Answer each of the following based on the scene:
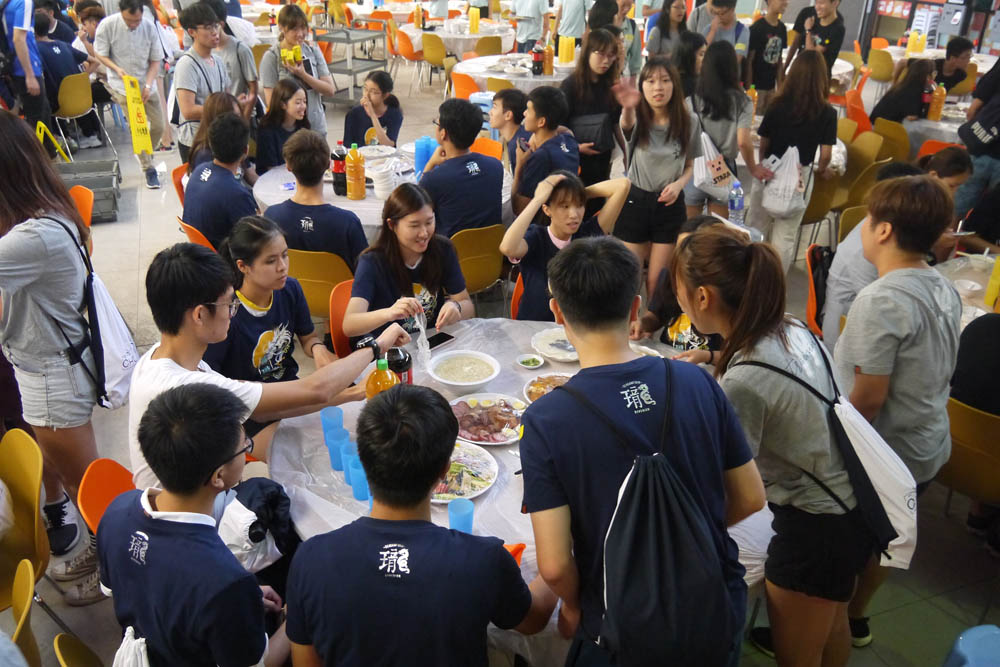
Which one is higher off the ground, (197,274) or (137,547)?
(197,274)

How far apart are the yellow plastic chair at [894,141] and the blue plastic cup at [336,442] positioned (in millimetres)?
5247

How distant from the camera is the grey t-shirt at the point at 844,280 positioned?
10.6ft

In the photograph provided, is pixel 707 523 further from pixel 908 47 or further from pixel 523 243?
pixel 908 47

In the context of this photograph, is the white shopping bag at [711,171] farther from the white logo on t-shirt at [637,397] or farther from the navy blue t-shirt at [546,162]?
the white logo on t-shirt at [637,397]

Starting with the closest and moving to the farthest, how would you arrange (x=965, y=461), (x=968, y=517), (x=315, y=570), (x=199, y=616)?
(x=315, y=570) < (x=199, y=616) < (x=965, y=461) < (x=968, y=517)

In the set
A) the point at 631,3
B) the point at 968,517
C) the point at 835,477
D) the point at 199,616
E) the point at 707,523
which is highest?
the point at 631,3

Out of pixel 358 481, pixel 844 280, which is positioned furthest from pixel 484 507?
pixel 844 280

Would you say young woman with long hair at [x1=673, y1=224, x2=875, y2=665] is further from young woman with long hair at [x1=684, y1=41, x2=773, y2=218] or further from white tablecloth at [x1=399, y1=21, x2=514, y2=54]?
white tablecloth at [x1=399, y1=21, x2=514, y2=54]

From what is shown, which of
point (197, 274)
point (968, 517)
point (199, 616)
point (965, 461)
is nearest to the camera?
point (199, 616)

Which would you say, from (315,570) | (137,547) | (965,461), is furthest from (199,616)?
(965,461)

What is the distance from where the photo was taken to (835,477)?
1.85 m

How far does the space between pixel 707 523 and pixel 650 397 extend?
28 centimetres

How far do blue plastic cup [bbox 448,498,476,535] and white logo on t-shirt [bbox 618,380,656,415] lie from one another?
26.4 inches

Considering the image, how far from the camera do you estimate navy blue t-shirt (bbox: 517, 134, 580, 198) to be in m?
4.22
